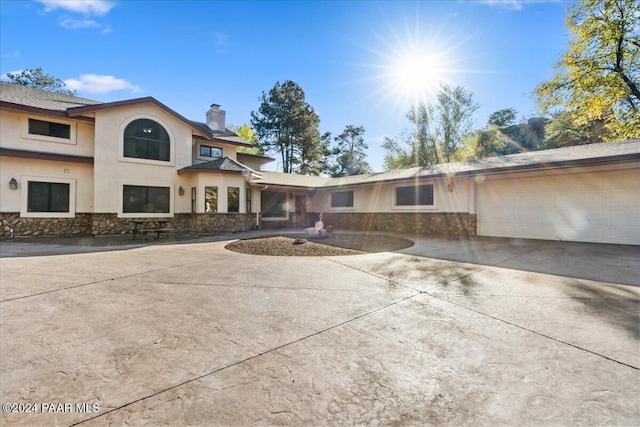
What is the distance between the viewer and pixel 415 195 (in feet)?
45.9

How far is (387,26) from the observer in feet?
36.6

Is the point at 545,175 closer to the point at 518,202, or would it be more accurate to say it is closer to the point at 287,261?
the point at 518,202

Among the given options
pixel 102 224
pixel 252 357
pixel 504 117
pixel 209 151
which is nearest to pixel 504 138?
pixel 504 117

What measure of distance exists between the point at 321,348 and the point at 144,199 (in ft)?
46.4

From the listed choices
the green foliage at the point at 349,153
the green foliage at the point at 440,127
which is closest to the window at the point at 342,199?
the green foliage at the point at 440,127

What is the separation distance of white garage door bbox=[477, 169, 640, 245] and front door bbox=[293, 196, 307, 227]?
11.1 m

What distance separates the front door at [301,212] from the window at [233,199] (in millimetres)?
5340

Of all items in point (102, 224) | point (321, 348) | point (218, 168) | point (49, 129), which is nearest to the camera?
point (321, 348)

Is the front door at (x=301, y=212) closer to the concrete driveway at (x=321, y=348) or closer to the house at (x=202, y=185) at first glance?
the house at (x=202, y=185)

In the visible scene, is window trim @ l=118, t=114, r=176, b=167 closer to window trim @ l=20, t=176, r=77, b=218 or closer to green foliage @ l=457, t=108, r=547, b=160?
window trim @ l=20, t=176, r=77, b=218

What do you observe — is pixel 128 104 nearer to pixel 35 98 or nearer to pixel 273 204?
pixel 35 98

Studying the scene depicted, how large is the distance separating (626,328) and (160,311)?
5472 mm

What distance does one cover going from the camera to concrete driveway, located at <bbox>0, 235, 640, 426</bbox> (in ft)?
5.99

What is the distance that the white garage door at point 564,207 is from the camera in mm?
8531
